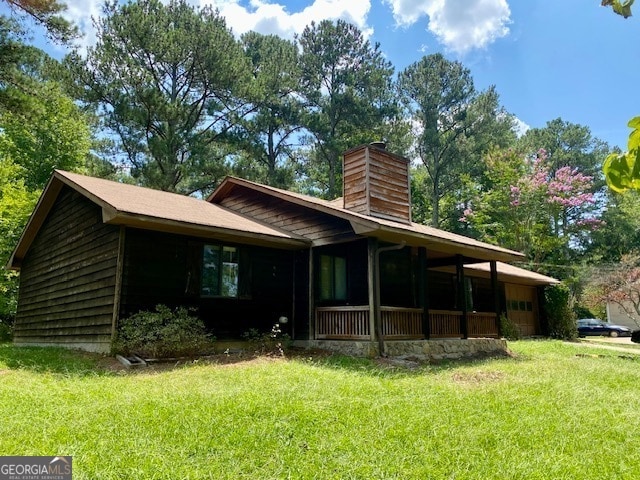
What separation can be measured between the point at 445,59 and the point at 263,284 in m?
32.2

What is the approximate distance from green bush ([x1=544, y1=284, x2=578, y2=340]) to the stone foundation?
10277 mm

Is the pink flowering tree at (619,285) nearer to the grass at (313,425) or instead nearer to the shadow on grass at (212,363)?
the shadow on grass at (212,363)

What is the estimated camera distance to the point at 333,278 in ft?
43.7

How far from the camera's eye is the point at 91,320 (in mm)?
11164

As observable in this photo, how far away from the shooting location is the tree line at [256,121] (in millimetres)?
23672

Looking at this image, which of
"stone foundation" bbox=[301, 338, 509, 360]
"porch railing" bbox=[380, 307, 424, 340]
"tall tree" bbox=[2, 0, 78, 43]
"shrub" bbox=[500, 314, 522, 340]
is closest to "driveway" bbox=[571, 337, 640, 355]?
"shrub" bbox=[500, 314, 522, 340]

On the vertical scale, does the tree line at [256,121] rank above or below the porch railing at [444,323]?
above

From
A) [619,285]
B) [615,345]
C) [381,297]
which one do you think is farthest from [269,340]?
[619,285]

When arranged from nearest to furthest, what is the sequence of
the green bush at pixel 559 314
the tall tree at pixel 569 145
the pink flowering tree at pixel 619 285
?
the green bush at pixel 559 314 → the pink flowering tree at pixel 619 285 → the tall tree at pixel 569 145

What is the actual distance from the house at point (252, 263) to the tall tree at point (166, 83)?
11208 mm

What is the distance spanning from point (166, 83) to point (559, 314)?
23673mm

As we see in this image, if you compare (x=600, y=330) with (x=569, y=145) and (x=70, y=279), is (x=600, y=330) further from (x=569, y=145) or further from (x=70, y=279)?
(x=70, y=279)

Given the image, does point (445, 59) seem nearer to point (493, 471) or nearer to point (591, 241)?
point (591, 241)

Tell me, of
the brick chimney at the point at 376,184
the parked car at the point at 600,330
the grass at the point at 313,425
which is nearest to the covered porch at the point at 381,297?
the brick chimney at the point at 376,184
